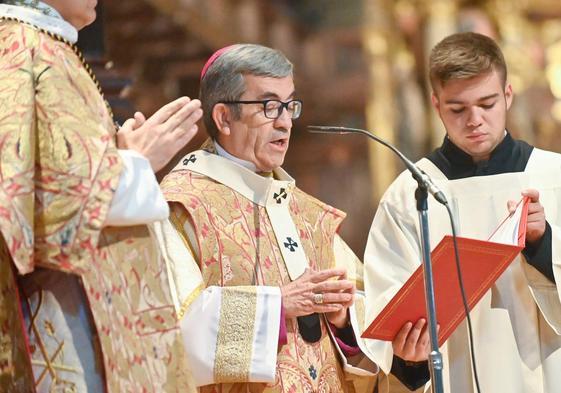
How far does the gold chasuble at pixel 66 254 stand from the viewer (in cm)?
307

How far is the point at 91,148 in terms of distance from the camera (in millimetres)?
3139

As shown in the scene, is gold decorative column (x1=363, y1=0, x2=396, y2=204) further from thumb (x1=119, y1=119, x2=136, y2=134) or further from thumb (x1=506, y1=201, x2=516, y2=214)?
thumb (x1=119, y1=119, x2=136, y2=134)

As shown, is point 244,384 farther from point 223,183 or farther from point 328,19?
point 328,19

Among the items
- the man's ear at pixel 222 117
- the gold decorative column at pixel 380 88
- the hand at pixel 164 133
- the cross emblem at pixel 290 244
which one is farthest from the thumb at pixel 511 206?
the gold decorative column at pixel 380 88

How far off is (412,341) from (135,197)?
1.26 metres

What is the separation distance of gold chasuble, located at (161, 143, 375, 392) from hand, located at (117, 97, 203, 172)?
24.8 inches

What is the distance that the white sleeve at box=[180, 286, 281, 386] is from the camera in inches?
147

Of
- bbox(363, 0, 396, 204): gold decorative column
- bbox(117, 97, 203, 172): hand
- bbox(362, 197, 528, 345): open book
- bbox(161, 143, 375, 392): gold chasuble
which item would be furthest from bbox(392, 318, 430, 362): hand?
bbox(363, 0, 396, 204): gold decorative column

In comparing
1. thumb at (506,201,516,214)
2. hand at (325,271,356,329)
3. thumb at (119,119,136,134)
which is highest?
thumb at (119,119,136,134)

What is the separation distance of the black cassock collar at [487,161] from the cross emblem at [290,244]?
0.67m

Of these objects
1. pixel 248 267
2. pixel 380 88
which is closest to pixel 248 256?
pixel 248 267

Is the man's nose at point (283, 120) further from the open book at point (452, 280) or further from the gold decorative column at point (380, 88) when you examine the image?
the gold decorative column at point (380, 88)

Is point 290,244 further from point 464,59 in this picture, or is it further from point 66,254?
point 66,254

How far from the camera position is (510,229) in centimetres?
404
